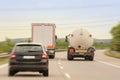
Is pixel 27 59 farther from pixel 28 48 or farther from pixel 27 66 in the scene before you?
pixel 28 48

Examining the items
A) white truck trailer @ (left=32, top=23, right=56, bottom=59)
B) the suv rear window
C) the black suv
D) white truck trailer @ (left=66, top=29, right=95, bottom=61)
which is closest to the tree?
white truck trailer @ (left=32, top=23, right=56, bottom=59)

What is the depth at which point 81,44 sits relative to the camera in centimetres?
4794

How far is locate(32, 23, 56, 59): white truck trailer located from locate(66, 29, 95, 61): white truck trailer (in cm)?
402

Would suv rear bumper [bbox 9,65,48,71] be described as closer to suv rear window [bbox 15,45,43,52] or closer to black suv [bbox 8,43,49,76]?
black suv [bbox 8,43,49,76]

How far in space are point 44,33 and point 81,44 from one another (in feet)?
18.2

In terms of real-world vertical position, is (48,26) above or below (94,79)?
above

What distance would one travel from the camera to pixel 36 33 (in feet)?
169

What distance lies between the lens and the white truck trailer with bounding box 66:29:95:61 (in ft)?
156

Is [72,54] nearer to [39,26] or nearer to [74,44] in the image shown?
[74,44]

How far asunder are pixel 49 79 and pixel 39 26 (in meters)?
31.4

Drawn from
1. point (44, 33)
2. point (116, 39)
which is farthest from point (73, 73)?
point (116, 39)

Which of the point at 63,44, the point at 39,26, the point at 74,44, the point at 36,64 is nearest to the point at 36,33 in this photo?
the point at 39,26

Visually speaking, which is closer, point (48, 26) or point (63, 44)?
point (48, 26)

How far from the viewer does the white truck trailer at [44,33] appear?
5153cm
